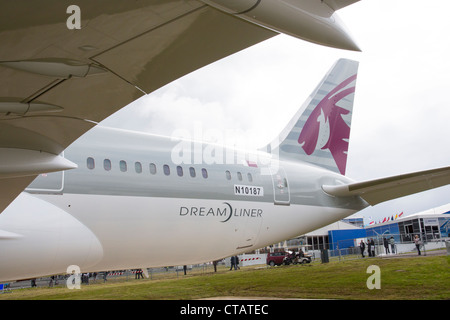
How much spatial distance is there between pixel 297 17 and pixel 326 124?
31.5 ft

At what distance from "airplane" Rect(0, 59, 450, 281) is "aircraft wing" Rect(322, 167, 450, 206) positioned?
0.08 ft

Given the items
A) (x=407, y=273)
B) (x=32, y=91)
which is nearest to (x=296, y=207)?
(x=407, y=273)

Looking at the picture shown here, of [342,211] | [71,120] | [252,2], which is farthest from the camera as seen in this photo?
[342,211]

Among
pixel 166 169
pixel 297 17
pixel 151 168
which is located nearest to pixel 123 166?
pixel 151 168

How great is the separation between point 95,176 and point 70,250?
1140 millimetres

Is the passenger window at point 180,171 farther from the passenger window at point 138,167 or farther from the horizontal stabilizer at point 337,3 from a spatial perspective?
the horizontal stabilizer at point 337,3

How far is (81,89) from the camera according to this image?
2.87m

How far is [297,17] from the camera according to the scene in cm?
173

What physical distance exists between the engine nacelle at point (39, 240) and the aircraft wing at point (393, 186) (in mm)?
5805

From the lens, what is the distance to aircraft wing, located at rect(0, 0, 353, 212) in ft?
6.04

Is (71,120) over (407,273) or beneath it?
over

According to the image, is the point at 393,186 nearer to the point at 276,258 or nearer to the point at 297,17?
the point at 297,17

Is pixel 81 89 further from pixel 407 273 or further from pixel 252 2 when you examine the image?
pixel 407 273

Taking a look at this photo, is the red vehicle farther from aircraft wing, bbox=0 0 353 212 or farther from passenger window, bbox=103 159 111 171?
aircraft wing, bbox=0 0 353 212
